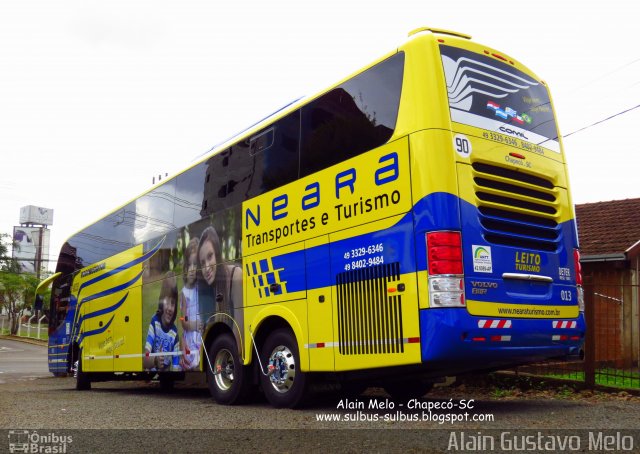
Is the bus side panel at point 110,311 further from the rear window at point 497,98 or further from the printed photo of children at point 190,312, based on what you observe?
the rear window at point 497,98

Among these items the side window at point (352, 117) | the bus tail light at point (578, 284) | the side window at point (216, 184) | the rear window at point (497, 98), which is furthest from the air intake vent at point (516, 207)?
the side window at point (216, 184)

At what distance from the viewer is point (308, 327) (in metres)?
8.16

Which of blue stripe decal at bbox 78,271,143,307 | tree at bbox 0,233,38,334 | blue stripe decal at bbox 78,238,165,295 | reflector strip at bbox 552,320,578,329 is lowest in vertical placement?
reflector strip at bbox 552,320,578,329

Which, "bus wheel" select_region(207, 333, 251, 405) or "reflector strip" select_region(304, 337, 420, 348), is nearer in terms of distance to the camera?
"reflector strip" select_region(304, 337, 420, 348)

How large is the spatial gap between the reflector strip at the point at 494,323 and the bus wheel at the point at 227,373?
154 inches

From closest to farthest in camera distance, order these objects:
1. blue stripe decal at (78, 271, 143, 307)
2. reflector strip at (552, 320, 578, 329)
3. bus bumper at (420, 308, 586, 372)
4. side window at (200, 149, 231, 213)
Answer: bus bumper at (420, 308, 586, 372), reflector strip at (552, 320, 578, 329), side window at (200, 149, 231, 213), blue stripe decal at (78, 271, 143, 307)

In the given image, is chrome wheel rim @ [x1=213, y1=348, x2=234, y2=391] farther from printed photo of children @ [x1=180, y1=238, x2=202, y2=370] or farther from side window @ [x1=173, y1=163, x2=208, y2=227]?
side window @ [x1=173, y1=163, x2=208, y2=227]

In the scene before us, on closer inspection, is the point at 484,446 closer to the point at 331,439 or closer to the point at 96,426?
the point at 331,439

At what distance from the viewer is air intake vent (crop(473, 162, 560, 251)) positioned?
7.21 m

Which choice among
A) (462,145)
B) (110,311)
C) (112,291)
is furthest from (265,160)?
(110,311)

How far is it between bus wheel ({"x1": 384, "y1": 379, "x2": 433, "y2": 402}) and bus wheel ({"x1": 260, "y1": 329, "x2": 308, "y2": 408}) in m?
1.58

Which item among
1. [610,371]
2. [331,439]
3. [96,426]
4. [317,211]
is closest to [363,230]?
[317,211]

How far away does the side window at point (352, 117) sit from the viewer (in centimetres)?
741

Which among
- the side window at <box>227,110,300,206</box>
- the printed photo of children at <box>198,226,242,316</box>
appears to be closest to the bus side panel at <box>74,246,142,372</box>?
the printed photo of children at <box>198,226,242,316</box>
